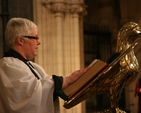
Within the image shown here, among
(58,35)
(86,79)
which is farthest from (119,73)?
(58,35)

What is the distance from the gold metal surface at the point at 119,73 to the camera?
1.94 meters

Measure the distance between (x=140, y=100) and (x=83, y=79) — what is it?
5.54 meters

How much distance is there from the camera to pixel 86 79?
1.90 meters

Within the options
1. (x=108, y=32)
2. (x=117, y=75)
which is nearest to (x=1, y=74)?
(x=117, y=75)

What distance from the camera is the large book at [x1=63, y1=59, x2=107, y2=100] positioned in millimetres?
1867

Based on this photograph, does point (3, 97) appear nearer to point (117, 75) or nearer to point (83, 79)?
point (83, 79)

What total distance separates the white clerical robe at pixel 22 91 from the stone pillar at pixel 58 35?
3.27m

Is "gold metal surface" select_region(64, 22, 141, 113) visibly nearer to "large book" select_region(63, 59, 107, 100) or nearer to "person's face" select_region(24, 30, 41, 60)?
"large book" select_region(63, 59, 107, 100)

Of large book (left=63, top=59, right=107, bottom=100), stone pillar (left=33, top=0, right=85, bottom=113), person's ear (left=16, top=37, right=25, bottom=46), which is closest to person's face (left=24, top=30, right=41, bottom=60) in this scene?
person's ear (left=16, top=37, right=25, bottom=46)

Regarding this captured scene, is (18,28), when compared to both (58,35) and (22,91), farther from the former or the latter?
(58,35)

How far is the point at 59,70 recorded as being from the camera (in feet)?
17.4

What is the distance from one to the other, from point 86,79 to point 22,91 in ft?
1.09

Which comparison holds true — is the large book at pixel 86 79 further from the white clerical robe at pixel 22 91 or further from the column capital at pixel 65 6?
the column capital at pixel 65 6

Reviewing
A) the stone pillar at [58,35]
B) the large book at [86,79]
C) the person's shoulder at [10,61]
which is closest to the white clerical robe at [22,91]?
the person's shoulder at [10,61]
